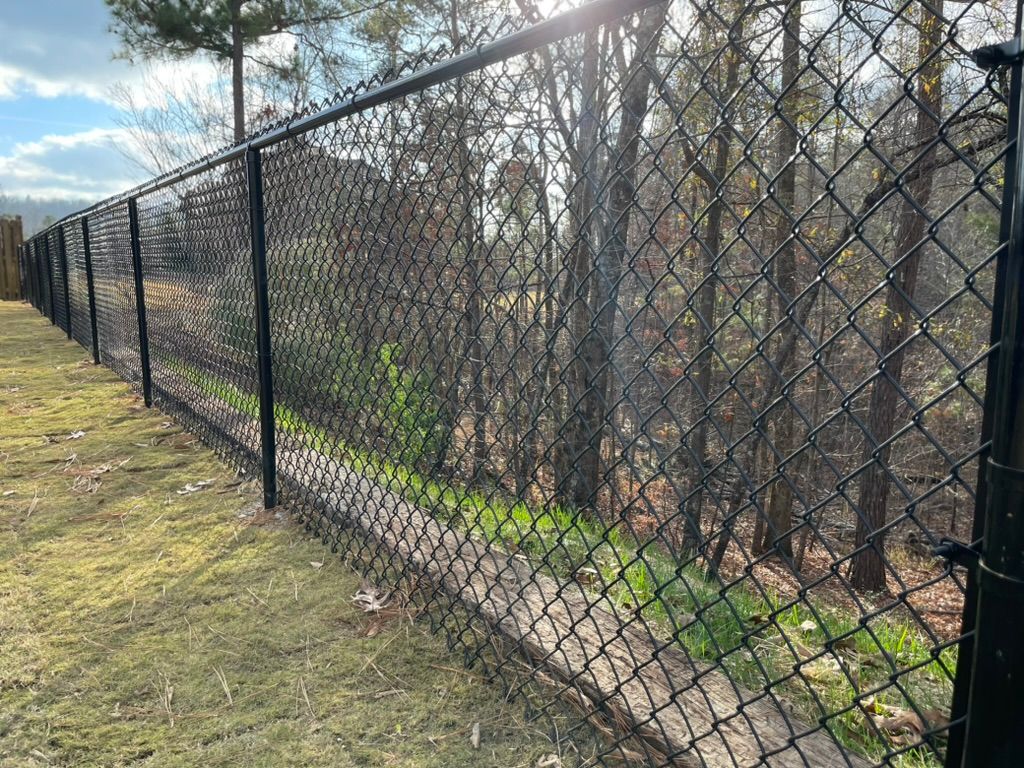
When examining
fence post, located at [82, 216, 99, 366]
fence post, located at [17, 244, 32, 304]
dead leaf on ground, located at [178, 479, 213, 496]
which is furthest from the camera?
fence post, located at [17, 244, 32, 304]

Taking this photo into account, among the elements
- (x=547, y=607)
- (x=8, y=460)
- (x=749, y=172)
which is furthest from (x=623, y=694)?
(x=749, y=172)

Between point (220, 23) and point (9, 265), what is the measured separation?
12.6 meters

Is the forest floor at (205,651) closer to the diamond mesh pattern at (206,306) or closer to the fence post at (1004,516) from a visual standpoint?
the diamond mesh pattern at (206,306)

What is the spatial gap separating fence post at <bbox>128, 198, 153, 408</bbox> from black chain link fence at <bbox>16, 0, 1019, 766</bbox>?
0.14ft

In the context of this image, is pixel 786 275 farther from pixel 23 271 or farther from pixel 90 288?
pixel 23 271

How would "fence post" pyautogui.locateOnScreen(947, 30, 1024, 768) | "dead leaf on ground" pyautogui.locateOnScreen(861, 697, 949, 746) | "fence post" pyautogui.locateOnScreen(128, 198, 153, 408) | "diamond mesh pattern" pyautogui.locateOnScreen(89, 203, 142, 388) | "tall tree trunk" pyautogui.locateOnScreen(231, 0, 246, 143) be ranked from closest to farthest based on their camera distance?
1. "fence post" pyautogui.locateOnScreen(947, 30, 1024, 768)
2. "dead leaf on ground" pyautogui.locateOnScreen(861, 697, 949, 746)
3. "fence post" pyautogui.locateOnScreen(128, 198, 153, 408)
4. "diamond mesh pattern" pyautogui.locateOnScreen(89, 203, 142, 388)
5. "tall tree trunk" pyautogui.locateOnScreen(231, 0, 246, 143)

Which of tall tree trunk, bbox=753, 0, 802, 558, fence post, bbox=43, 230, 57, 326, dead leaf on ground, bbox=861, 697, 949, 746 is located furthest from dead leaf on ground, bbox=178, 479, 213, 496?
fence post, bbox=43, 230, 57, 326

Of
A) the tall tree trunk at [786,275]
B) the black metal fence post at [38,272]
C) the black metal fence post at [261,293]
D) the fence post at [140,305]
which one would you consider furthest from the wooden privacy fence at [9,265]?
the tall tree trunk at [786,275]

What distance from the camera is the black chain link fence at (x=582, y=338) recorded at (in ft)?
3.76

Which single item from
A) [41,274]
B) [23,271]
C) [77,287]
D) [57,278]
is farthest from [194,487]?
[23,271]

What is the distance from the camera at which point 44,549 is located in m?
2.79

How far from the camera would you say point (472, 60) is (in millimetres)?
1628

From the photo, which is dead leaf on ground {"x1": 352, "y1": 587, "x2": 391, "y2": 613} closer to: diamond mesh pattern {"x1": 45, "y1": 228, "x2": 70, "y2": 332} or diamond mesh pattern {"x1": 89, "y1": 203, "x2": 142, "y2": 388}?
diamond mesh pattern {"x1": 89, "y1": 203, "x2": 142, "y2": 388}

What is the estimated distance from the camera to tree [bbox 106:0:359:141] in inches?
442
